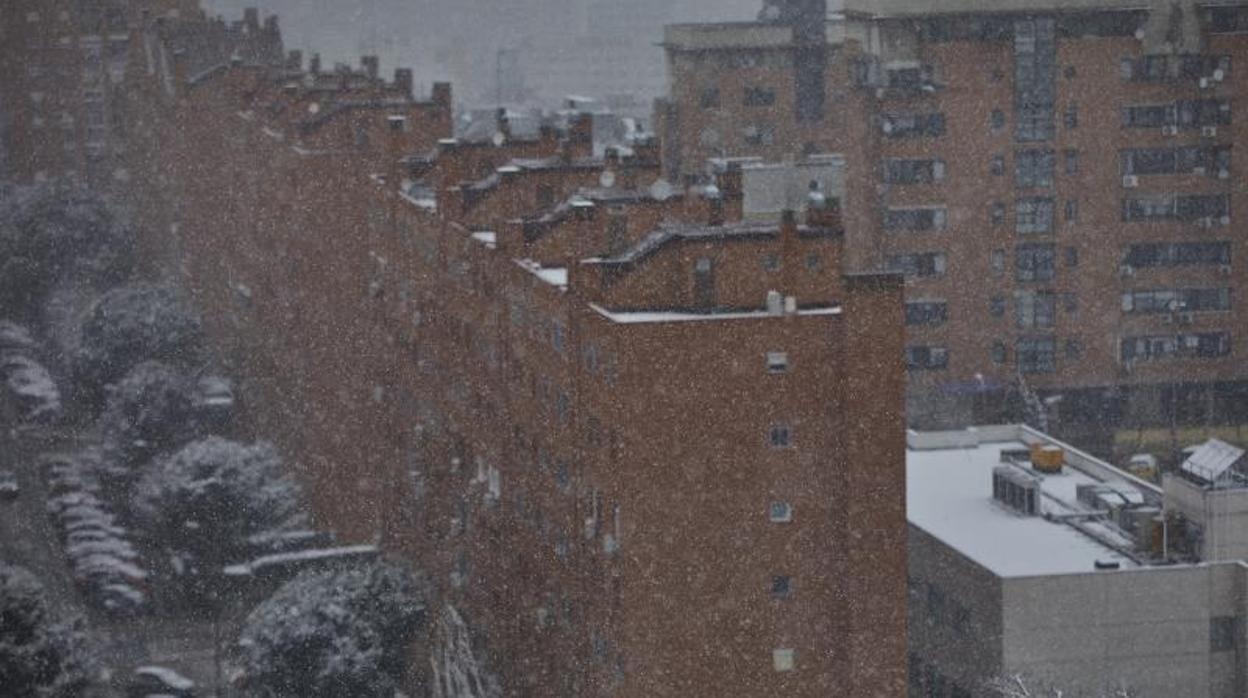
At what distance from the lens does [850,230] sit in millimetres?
58594

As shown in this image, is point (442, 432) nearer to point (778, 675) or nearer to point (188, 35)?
point (778, 675)

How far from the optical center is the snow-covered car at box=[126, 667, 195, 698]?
38.9m

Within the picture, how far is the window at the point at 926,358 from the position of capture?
189ft

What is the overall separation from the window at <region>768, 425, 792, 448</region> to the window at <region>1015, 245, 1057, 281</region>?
28594 millimetres

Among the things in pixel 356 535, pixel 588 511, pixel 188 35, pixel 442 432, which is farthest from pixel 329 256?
pixel 188 35

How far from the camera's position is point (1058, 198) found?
188 ft

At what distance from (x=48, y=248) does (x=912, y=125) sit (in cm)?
2577

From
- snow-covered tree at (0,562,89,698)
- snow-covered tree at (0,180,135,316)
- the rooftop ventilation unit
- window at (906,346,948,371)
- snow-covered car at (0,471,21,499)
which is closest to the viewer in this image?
snow-covered tree at (0,562,89,698)

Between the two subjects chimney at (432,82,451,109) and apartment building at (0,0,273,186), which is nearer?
chimney at (432,82,451,109)

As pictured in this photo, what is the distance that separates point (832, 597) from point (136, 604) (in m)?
18.4

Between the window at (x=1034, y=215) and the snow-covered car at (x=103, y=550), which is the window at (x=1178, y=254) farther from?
the snow-covered car at (x=103, y=550)

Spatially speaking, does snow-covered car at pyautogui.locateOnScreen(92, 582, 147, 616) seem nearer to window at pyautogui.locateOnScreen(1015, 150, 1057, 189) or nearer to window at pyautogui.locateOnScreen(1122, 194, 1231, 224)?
window at pyautogui.locateOnScreen(1015, 150, 1057, 189)

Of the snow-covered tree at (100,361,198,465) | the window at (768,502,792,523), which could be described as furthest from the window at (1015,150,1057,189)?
the window at (768,502,792,523)

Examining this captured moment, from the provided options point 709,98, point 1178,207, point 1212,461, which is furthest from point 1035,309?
point 1212,461
